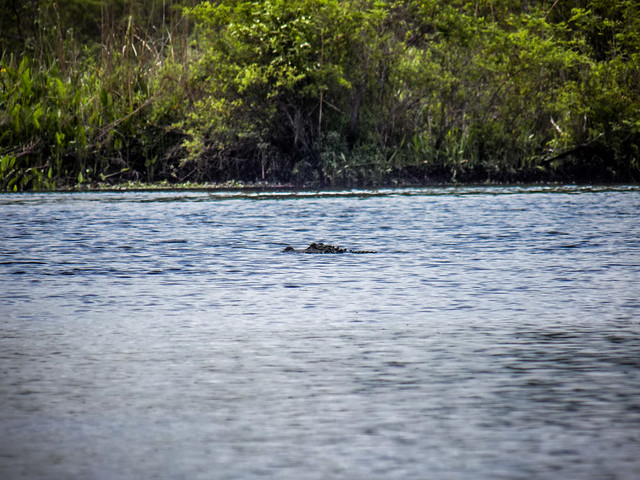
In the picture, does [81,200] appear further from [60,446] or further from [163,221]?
[60,446]

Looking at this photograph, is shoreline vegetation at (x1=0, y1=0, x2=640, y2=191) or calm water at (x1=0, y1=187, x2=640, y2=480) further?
shoreline vegetation at (x1=0, y1=0, x2=640, y2=191)

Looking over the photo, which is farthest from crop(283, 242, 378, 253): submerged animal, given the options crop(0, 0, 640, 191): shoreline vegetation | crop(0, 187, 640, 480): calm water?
crop(0, 0, 640, 191): shoreline vegetation

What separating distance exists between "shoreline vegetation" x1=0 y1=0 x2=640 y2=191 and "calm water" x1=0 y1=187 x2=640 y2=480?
13.5 metres

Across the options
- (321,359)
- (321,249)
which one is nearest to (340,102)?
(321,249)

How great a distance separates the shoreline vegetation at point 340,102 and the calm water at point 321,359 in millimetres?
13544

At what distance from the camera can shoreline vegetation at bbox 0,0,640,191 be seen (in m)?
27.5

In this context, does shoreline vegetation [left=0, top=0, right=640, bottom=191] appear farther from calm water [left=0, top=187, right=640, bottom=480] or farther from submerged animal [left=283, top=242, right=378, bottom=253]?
submerged animal [left=283, top=242, right=378, bottom=253]

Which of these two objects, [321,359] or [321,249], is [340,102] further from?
[321,359]

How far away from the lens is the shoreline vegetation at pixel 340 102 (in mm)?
27484

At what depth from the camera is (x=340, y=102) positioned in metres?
28.8

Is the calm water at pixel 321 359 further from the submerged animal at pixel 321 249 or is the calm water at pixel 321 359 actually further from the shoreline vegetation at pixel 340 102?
the shoreline vegetation at pixel 340 102

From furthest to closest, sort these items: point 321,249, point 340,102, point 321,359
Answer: point 340,102, point 321,249, point 321,359

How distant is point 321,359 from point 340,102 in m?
22.5

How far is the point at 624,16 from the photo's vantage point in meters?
30.2
